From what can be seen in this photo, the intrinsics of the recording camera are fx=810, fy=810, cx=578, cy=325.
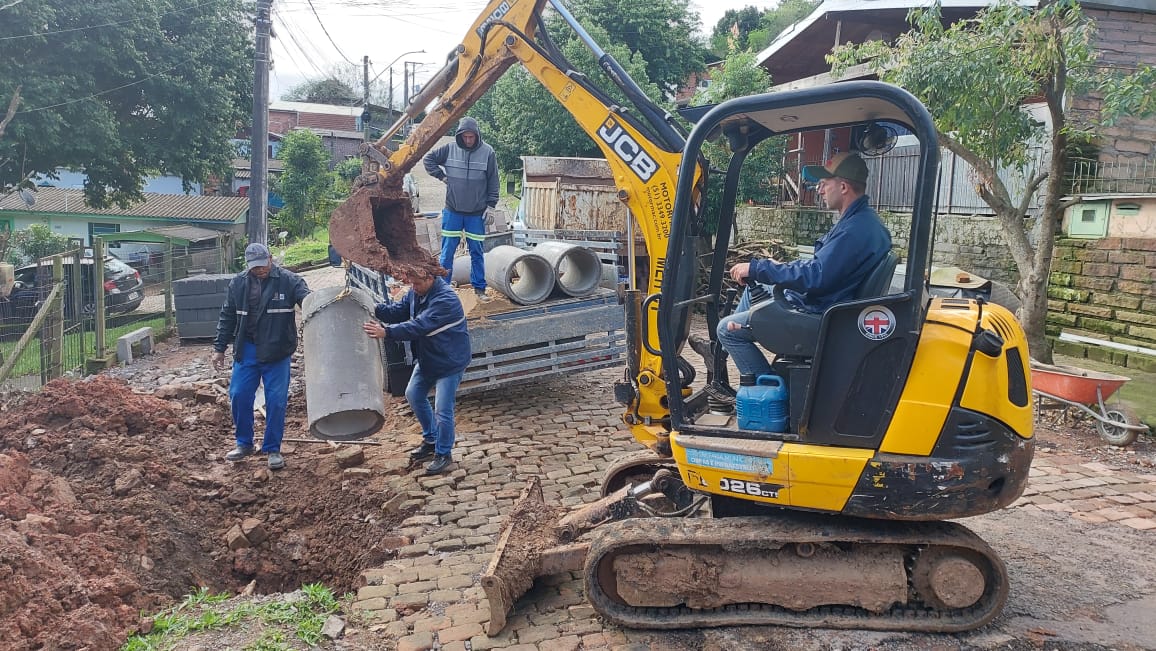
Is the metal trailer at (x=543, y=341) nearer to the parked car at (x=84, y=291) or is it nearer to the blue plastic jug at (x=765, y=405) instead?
the blue plastic jug at (x=765, y=405)

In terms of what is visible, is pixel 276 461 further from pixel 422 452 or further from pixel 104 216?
pixel 104 216

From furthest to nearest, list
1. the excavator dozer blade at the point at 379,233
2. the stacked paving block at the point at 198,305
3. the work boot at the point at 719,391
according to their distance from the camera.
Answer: the stacked paving block at the point at 198,305 → the excavator dozer blade at the point at 379,233 → the work boot at the point at 719,391

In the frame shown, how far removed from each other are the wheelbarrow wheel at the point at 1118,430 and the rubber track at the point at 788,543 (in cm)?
443

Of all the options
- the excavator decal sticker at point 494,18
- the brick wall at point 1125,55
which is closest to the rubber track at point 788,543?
the excavator decal sticker at point 494,18

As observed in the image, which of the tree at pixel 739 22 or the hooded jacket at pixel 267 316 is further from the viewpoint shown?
the tree at pixel 739 22

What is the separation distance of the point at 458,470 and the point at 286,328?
1.88 metres

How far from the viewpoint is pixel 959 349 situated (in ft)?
12.0

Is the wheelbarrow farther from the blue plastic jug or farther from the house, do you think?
the house

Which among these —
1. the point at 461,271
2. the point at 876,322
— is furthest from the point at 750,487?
the point at 461,271

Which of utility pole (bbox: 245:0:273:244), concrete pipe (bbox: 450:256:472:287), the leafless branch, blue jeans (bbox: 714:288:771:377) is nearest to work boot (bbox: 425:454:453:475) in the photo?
concrete pipe (bbox: 450:256:472:287)

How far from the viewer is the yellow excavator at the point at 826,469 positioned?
3691mm

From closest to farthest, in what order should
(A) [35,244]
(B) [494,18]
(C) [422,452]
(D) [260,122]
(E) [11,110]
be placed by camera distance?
(B) [494,18], (C) [422,452], (D) [260,122], (E) [11,110], (A) [35,244]

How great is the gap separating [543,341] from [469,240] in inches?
52.4

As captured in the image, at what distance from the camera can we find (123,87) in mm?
18812
